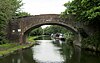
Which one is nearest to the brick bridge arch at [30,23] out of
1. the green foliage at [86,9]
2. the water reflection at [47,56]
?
the green foliage at [86,9]

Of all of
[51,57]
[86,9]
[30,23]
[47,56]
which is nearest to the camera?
[51,57]

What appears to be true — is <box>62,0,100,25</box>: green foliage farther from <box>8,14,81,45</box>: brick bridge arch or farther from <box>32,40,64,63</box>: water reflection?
<box>32,40,64,63</box>: water reflection

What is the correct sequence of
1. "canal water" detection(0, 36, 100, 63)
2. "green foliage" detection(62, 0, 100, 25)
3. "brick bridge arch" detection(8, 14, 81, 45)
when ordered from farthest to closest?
"brick bridge arch" detection(8, 14, 81, 45) → "green foliage" detection(62, 0, 100, 25) → "canal water" detection(0, 36, 100, 63)

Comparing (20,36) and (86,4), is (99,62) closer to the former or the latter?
(86,4)

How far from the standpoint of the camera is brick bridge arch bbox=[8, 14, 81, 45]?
4109cm

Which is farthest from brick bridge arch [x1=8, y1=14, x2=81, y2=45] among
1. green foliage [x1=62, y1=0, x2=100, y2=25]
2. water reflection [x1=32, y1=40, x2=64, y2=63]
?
water reflection [x1=32, y1=40, x2=64, y2=63]

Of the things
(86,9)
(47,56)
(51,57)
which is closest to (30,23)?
(86,9)

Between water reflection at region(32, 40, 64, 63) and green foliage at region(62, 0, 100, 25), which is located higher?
green foliage at region(62, 0, 100, 25)

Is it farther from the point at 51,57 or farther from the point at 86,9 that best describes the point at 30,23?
the point at 51,57

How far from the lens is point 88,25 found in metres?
40.5

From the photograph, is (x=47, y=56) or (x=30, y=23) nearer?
(x=47, y=56)

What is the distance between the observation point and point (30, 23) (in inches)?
1644

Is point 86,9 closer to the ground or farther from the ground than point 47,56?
farther from the ground

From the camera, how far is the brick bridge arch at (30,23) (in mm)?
41094
